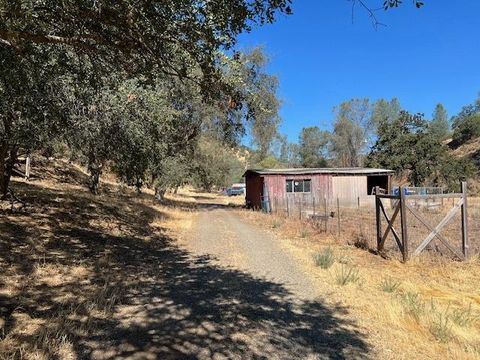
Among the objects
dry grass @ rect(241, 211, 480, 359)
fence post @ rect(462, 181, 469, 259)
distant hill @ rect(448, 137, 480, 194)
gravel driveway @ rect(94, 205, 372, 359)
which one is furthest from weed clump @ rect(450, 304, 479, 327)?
distant hill @ rect(448, 137, 480, 194)

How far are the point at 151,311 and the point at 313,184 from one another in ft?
86.3

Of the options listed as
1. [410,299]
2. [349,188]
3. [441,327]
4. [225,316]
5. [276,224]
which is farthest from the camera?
[349,188]

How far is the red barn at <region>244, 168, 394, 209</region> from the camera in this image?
30.6 m

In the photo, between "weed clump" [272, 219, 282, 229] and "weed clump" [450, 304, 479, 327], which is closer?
"weed clump" [450, 304, 479, 327]

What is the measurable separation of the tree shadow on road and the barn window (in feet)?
Result: 71.0

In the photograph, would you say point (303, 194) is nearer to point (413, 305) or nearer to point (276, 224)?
point (276, 224)

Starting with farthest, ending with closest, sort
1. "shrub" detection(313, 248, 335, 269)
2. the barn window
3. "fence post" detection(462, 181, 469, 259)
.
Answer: the barn window
"fence post" detection(462, 181, 469, 259)
"shrub" detection(313, 248, 335, 269)

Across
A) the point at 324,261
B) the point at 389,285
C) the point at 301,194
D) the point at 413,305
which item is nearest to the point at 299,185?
the point at 301,194

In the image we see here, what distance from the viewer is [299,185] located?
31531 mm

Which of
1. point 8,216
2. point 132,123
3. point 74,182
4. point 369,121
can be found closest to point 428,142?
point 369,121

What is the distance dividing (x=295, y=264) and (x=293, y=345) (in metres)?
4.93

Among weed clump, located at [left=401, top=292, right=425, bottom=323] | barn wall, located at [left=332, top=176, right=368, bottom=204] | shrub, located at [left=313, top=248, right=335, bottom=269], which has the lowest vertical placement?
weed clump, located at [left=401, top=292, right=425, bottom=323]

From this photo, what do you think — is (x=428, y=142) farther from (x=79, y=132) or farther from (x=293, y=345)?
(x=293, y=345)

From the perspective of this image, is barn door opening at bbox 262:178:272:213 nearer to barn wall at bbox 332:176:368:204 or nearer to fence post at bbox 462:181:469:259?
barn wall at bbox 332:176:368:204
